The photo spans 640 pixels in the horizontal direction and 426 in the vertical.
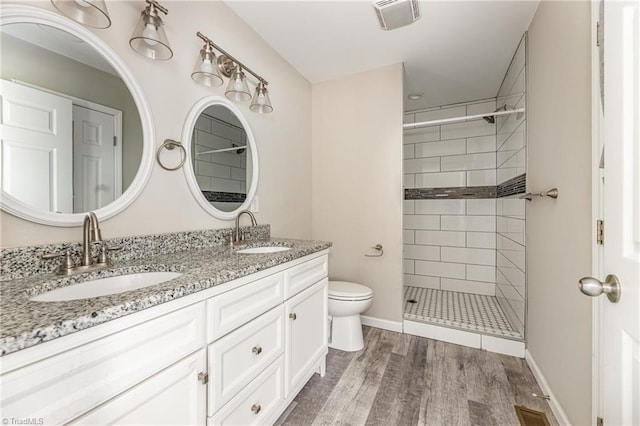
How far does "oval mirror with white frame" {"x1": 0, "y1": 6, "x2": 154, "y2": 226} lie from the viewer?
865 millimetres

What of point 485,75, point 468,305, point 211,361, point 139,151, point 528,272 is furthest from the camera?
point 468,305

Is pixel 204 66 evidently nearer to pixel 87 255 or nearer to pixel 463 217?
pixel 87 255

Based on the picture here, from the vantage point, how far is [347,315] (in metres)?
2.00

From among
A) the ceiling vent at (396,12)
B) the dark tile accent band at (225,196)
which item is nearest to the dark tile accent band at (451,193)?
the ceiling vent at (396,12)

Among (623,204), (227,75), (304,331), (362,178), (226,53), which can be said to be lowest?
(304,331)

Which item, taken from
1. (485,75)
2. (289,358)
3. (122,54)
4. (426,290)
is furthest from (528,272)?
(122,54)

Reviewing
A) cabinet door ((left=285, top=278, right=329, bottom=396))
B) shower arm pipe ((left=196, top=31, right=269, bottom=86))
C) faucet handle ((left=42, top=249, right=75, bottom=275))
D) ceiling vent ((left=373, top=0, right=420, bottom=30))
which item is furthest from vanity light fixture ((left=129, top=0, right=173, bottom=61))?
cabinet door ((left=285, top=278, right=329, bottom=396))

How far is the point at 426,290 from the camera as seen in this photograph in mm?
3242

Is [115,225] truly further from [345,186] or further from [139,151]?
[345,186]

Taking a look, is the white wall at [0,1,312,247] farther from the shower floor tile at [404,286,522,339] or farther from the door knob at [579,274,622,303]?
the door knob at [579,274,622,303]

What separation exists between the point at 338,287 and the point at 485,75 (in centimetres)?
245

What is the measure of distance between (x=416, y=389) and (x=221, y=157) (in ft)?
6.12

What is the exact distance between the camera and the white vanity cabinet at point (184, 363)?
1.71 ft

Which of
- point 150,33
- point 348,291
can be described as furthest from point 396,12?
point 348,291
